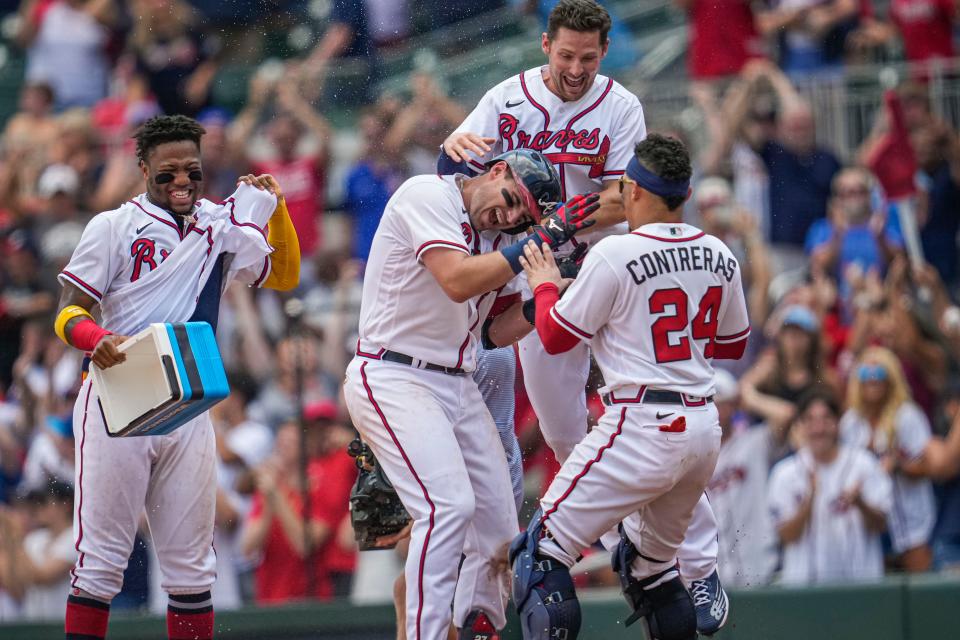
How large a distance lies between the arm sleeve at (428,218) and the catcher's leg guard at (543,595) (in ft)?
3.78

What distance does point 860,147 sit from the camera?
1120 centimetres

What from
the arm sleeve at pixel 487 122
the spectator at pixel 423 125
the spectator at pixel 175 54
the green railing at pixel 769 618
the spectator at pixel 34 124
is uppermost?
the spectator at pixel 175 54

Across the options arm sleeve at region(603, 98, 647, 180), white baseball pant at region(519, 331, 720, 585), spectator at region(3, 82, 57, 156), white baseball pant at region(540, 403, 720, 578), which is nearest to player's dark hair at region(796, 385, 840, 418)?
white baseball pant at region(519, 331, 720, 585)

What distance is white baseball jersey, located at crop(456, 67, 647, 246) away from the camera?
6449mm

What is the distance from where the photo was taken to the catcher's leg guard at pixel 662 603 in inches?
237

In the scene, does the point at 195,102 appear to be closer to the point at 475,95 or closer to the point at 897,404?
the point at 475,95

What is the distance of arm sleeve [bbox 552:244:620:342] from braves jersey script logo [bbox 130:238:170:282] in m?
1.62

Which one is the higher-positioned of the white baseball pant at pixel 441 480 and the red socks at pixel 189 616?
the white baseball pant at pixel 441 480

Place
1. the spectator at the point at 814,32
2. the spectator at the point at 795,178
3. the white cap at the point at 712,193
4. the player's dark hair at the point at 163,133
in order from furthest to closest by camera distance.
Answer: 1. the spectator at the point at 814,32
2. the spectator at the point at 795,178
3. the white cap at the point at 712,193
4. the player's dark hair at the point at 163,133

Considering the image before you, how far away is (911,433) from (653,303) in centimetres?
408

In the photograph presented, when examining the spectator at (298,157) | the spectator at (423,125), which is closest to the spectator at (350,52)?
the spectator at (298,157)

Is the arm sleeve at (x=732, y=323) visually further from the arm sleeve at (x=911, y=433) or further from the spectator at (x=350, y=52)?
the spectator at (x=350, y=52)

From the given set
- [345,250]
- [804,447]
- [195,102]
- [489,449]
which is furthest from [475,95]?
[489,449]

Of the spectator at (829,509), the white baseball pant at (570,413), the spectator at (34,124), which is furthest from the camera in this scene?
the spectator at (34,124)
